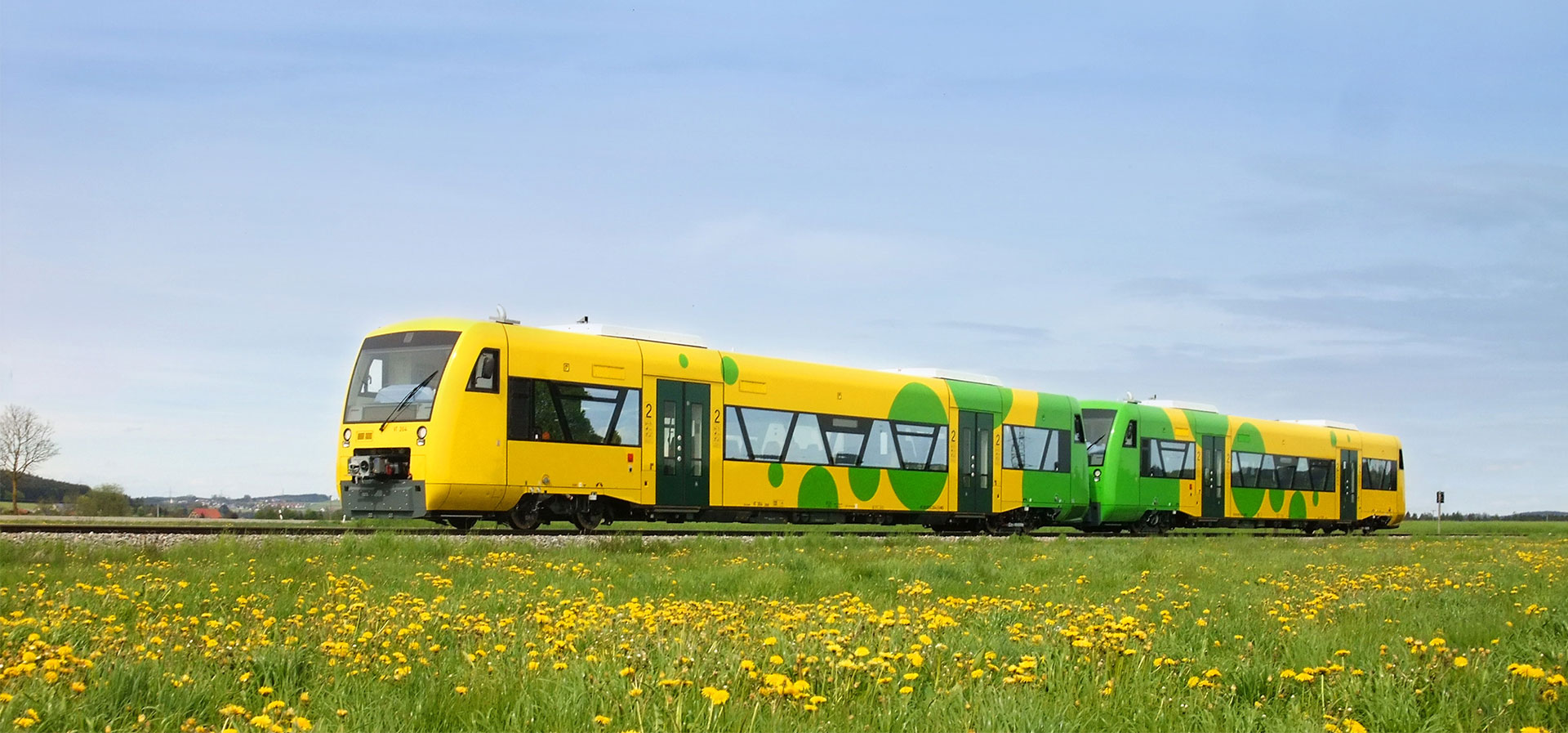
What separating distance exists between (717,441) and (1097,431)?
13405 mm

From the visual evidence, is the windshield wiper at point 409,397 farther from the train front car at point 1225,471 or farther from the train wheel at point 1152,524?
the train wheel at point 1152,524

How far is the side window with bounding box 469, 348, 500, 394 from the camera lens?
763 inches

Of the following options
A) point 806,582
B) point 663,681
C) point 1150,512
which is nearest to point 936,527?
point 1150,512

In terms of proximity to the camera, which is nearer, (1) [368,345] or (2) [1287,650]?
(2) [1287,650]

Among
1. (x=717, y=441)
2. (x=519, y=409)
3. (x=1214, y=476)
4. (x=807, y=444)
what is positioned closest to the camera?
(x=519, y=409)

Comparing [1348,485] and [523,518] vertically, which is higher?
A: [523,518]

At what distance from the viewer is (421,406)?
19344 mm

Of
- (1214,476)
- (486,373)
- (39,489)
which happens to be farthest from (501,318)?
(39,489)

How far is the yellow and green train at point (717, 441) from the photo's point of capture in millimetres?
19516

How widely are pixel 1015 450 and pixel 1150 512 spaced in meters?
6.40

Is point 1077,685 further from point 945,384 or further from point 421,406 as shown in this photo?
point 945,384

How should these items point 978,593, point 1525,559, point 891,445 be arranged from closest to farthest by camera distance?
1. point 978,593
2. point 1525,559
3. point 891,445

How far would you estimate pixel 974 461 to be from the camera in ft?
93.2

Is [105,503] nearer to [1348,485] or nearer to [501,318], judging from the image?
[501,318]
